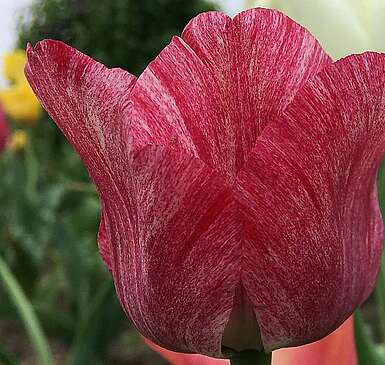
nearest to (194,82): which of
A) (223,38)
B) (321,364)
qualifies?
(223,38)

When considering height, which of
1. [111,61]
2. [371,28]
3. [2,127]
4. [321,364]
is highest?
[111,61]

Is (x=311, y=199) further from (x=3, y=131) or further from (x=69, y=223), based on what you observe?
(x=69, y=223)

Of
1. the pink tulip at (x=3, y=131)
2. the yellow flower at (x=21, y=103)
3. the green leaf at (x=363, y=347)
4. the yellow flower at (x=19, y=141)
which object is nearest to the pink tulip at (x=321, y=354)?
the green leaf at (x=363, y=347)

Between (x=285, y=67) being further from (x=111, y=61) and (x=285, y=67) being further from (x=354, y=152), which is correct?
(x=111, y=61)

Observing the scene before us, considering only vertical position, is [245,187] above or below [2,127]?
below

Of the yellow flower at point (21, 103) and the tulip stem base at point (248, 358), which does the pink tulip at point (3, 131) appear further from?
the tulip stem base at point (248, 358)

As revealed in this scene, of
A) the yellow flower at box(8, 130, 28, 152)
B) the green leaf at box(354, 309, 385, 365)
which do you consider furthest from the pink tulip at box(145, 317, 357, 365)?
the yellow flower at box(8, 130, 28, 152)
